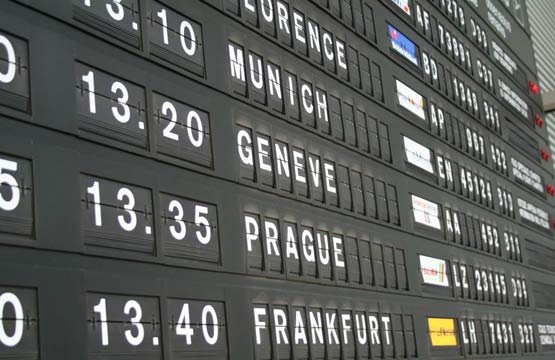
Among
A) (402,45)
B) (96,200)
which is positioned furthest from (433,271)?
(96,200)

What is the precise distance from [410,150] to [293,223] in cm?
388

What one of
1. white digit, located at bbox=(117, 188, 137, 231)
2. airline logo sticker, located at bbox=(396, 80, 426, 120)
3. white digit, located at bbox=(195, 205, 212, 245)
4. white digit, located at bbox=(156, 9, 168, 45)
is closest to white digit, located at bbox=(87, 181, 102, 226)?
white digit, located at bbox=(117, 188, 137, 231)

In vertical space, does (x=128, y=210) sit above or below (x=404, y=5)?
below

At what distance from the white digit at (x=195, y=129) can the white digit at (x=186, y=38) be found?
49 centimetres

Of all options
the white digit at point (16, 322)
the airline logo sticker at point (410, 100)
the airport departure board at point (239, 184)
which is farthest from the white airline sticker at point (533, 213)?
the white digit at point (16, 322)

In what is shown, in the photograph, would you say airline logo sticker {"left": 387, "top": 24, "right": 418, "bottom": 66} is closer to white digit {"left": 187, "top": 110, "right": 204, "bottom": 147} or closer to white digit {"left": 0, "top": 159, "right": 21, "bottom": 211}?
white digit {"left": 187, "top": 110, "right": 204, "bottom": 147}

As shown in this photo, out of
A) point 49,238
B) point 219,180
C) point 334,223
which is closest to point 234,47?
point 219,180

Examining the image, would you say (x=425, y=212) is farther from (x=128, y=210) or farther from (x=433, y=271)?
(x=128, y=210)

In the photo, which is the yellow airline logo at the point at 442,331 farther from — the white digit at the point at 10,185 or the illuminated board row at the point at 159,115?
the white digit at the point at 10,185

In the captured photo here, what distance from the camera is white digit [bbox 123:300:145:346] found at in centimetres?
604

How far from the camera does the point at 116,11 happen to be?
6594 mm

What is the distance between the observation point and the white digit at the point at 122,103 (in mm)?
6379

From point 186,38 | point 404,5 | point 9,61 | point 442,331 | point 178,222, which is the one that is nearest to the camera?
point 9,61

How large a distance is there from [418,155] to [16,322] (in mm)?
7994
